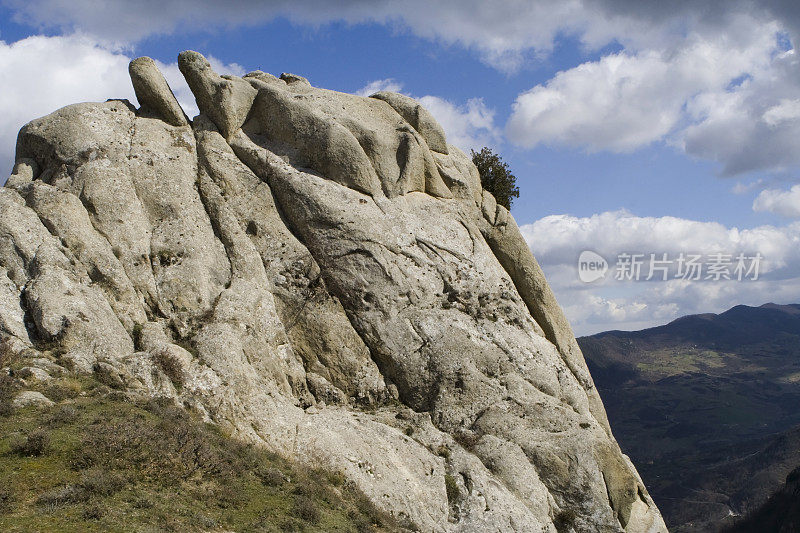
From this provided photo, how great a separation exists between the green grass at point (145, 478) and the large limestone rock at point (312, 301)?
1563 mm

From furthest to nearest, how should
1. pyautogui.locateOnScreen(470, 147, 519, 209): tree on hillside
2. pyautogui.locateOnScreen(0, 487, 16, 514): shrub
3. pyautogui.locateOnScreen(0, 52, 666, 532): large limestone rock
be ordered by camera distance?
pyautogui.locateOnScreen(470, 147, 519, 209): tree on hillside, pyautogui.locateOnScreen(0, 52, 666, 532): large limestone rock, pyautogui.locateOnScreen(0, 487, 16, 514): shrub

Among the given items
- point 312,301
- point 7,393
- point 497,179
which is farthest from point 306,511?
point 497,179

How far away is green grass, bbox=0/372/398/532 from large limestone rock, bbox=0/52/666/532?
1563 mm

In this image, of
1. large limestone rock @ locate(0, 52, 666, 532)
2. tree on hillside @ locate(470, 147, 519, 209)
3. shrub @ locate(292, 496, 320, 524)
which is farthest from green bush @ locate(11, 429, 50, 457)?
tree on hillside @ locate(470, 147, 519, 209)

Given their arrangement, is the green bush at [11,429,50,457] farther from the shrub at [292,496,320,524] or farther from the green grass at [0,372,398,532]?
the shrub at [292,496,320,524]

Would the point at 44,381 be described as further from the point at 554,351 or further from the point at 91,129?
the point at 554,351

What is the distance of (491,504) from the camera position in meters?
25.3

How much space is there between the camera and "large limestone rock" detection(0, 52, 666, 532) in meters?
23.8

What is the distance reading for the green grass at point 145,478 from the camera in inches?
595

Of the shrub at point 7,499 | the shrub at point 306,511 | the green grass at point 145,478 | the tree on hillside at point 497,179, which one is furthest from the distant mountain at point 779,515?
the shrub at point 7,499

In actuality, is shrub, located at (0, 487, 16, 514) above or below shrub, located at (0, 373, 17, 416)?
below

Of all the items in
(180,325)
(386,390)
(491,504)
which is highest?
(180,325)

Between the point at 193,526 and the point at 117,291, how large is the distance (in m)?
12.8

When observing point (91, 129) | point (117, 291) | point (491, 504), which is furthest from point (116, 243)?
point (491, 504)
